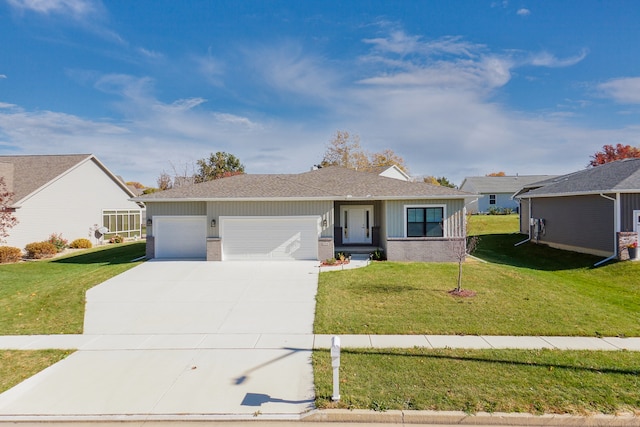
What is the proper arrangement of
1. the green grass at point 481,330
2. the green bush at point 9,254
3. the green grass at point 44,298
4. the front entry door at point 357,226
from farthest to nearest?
the green bush at point 9,254 → the front entry door at point 357,226 → the green grass at point 44,298 → the green grass at point 481,330

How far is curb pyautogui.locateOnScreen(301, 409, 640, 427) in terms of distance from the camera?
4461 mm

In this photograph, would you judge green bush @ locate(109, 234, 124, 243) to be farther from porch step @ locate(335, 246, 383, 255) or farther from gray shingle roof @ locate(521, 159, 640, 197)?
gray shingle roof @ locate(521, 159, 640, 197)

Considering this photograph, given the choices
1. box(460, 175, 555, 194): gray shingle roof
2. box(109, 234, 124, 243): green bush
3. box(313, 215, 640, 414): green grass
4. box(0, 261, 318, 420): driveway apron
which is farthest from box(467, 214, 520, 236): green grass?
box(109, 234, 124, 243): green bush

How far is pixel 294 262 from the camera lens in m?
15.4

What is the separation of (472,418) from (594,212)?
16.4 m

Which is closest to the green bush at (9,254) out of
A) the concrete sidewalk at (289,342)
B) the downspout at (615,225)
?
the concrete sidewalk at (289,342)

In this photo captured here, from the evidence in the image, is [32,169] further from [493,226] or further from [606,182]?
[493,226]

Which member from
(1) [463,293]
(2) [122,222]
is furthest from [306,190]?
(2) [122,222]

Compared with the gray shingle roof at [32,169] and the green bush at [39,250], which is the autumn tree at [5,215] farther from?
the green bush at [39,250]

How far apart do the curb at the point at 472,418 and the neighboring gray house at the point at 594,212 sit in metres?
13.7

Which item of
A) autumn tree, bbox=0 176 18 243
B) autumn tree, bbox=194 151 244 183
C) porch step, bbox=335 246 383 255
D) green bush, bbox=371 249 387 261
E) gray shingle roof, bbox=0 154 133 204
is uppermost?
autumn tree, bbox=194 151 244 183

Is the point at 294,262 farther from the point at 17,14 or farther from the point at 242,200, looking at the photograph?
the point at 17,14

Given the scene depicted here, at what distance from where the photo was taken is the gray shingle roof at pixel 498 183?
148 feet

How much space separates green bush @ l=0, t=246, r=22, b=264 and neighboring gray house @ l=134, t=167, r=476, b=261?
29.7ft
